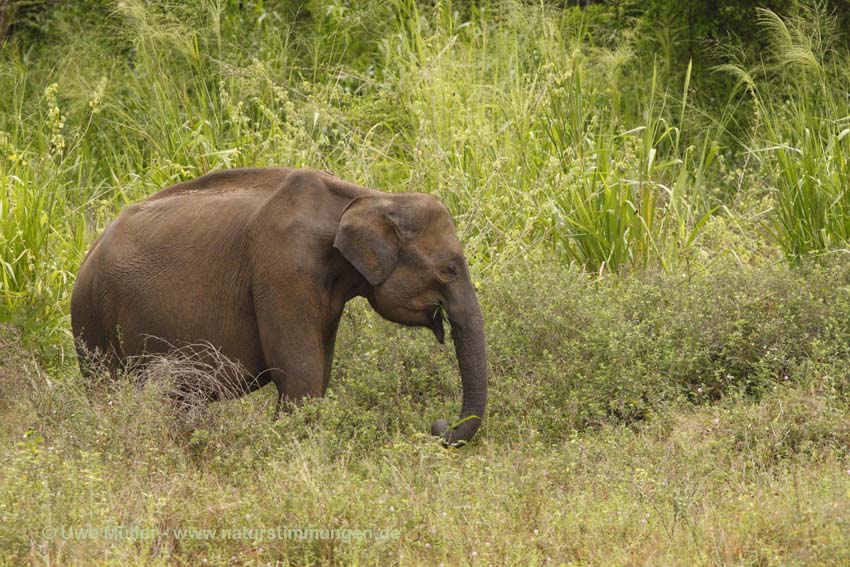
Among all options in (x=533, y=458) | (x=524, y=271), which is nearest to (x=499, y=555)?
(x=533, y=458)

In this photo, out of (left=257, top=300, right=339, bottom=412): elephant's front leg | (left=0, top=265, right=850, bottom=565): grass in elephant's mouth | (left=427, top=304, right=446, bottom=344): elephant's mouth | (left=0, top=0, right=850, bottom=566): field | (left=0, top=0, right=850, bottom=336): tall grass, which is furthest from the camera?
(left=0, top=0, right=850, bottom=336): tall grass

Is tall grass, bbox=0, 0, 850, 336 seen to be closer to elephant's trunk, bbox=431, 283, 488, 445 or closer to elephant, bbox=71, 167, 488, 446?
elephant, bbox=71, 167, 488, 446

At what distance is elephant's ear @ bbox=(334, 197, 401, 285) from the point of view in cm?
602

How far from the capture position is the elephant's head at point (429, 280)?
613cm

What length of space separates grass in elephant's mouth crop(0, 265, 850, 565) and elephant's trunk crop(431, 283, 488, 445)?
139 mm

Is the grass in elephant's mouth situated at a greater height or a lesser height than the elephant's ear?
lesser

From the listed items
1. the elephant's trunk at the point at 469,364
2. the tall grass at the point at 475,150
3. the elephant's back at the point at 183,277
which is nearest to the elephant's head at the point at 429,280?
the elephant's trunk at the point at 469,364

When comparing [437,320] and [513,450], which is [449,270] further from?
[513,450]

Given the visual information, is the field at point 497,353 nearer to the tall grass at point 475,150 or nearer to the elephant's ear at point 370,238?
the tall grass at point 475,150

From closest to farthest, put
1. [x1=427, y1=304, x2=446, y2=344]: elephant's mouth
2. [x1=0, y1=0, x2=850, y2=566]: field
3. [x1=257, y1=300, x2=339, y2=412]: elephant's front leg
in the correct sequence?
[x1=0, y1=0, x2=850, y2=566]: field → [x1=257, y1=300, x2=339, y2=412]: elephant's front leg → [x1=427, y1=304, x2=446, y2=344]: elephant's mouth

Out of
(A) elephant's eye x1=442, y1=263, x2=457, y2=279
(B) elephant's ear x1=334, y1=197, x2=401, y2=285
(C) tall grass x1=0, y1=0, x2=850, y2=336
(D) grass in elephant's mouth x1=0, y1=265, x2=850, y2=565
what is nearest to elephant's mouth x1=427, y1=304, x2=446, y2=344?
(A) elephant's eye x1=442, y1=263, x2=457, y2=279

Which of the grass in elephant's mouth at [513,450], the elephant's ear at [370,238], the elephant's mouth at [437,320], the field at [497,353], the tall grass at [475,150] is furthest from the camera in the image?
the tall grass at [475,150]

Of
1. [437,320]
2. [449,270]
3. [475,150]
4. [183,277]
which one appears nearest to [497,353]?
[437,320]

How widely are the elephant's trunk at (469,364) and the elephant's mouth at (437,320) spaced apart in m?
0.07
